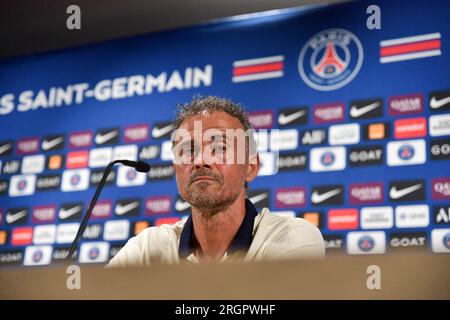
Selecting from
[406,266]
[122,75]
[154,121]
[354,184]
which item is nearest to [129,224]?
[154,121]

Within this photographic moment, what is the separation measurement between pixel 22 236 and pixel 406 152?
153 cm

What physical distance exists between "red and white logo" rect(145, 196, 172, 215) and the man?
63 cm

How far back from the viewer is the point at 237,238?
1915 millimetres

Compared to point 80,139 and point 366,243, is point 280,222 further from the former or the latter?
point 80,139

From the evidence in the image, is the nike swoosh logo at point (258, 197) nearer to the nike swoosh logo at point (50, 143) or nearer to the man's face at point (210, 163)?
the man's face at point (210, 163)

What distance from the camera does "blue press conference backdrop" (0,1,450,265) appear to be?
7.74 feet

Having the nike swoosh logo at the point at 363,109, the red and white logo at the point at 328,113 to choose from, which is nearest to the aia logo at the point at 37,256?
the red and white logo at the point at 328,113

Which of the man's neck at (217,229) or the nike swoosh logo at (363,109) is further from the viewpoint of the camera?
the nike swoosh logo at (363,109)

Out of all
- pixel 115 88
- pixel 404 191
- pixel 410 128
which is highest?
pixel 115 88

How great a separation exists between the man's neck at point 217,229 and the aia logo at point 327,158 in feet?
2.05

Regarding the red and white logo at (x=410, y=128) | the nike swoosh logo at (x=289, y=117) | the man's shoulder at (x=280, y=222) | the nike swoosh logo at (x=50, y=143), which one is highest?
the nike swoosh logo at (x=289, y=117)

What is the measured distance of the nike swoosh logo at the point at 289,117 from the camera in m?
2.56

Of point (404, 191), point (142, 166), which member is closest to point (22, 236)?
point (142, 166)

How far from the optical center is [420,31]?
2447 millimetres
